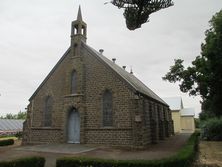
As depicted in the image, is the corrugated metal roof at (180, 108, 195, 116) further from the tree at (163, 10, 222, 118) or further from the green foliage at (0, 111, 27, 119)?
the green foliage at (0, 111, 27, 119)

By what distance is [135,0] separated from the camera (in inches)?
203

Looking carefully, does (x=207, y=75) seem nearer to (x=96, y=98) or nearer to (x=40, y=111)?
(x=96, y=98)

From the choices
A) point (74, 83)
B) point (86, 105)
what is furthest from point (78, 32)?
point (86, 105)

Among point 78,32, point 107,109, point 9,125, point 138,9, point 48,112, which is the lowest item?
point 9,125

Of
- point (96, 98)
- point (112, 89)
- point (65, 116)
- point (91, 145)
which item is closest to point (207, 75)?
point (112, 89)

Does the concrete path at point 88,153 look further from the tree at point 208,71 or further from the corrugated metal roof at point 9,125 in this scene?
the corrugated metal roof at point 9,125

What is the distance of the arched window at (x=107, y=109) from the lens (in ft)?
66.9

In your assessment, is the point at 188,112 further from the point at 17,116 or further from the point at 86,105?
the point at 17,116

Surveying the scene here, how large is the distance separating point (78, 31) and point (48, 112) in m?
9.56

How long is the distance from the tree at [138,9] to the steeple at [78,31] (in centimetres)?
1886

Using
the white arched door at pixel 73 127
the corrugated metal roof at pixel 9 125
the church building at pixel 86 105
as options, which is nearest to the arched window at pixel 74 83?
the church building at pixel 86 105

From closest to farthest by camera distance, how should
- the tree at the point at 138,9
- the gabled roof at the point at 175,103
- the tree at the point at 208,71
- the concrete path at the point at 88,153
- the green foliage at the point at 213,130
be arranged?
the tree at the point at 138,9
the concrete path at the point at 88,153
the tree at the point at 208,71
the green foliage at the point at 213,130
the gabled roof at the point at 175,103

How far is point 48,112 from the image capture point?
79.8 ft

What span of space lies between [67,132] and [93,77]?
6.22 meters
